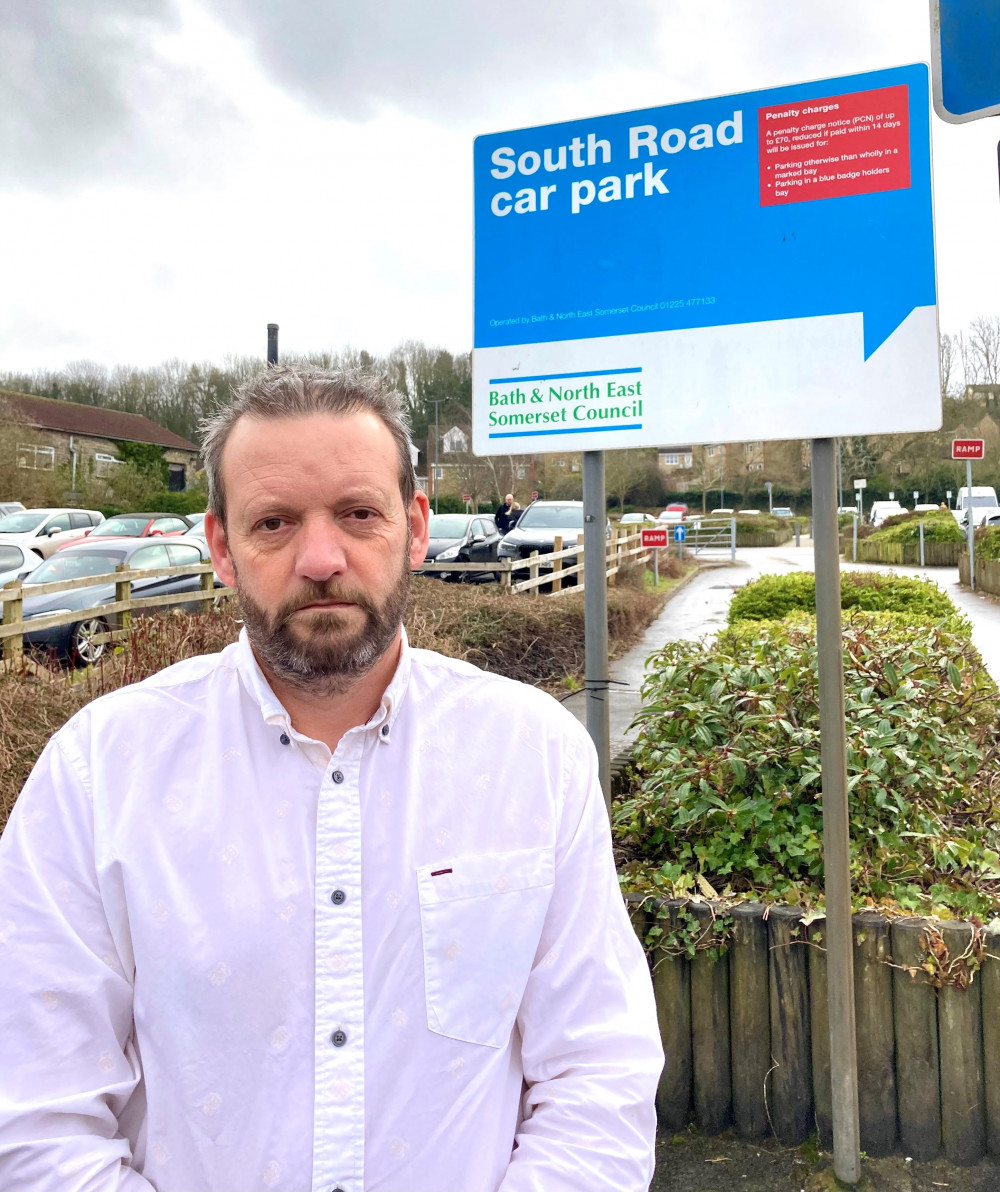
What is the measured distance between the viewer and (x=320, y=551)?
1.47 m

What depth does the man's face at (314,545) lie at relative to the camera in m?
1.48

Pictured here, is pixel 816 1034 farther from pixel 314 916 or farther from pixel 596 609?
pixel 314 916

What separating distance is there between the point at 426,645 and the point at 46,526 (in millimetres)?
19622

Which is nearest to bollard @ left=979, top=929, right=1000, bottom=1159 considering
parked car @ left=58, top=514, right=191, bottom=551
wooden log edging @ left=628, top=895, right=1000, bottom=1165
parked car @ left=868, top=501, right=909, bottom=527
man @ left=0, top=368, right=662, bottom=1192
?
wooden log edging @ left=628, top=895, right=1000, bottom=1165

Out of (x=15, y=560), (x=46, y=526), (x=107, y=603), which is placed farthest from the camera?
(x=46, y=526)

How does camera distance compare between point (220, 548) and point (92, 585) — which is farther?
point (92, 585)

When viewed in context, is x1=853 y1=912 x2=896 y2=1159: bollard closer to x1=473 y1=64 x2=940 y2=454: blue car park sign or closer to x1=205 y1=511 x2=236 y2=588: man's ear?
x1=473 y1=64 x2=940 y2=454: blue car park sign

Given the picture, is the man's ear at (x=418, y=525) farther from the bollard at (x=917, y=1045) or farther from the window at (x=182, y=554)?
the window at (x=182, y=554)

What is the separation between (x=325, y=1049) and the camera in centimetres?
130

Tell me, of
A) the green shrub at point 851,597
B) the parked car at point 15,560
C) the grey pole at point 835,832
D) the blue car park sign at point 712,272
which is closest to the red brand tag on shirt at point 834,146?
the blue car park sign at point 712,272

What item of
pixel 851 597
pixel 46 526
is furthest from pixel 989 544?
pixel 46 526

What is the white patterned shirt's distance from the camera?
128 centimetres

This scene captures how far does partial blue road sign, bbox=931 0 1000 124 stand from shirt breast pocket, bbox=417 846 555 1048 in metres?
1.78

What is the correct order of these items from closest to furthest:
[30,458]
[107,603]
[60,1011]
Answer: [60,1011] < [107,603] < [30,458]
